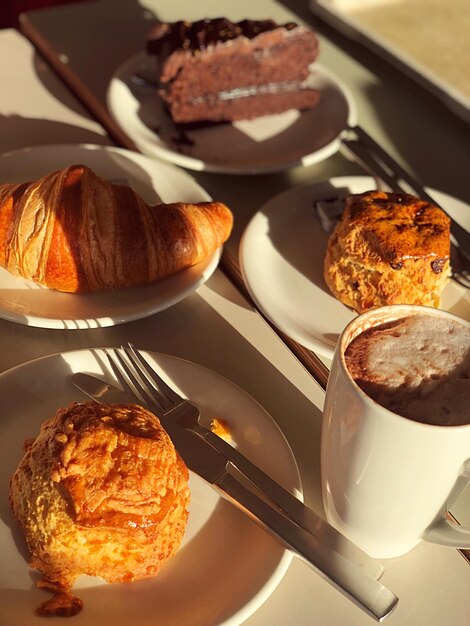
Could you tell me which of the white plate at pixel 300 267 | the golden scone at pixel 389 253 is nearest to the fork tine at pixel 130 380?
the white plate at pixel 300 267

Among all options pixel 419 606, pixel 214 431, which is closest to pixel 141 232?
pixel 214 431

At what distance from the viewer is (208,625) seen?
588 mm

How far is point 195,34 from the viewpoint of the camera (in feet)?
4.35

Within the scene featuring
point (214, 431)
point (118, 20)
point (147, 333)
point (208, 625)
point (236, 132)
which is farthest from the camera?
point (118, 20)

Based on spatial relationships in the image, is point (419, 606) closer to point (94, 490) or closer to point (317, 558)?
point (317, 558)

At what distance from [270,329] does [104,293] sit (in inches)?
Result: 8.3

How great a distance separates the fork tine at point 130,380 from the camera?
2.50 feet

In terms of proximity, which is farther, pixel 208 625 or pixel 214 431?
pixel 214 431

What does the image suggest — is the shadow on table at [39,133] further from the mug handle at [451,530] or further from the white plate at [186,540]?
the mug handle at [451,530]

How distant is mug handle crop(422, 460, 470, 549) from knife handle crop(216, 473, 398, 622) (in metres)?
0.09

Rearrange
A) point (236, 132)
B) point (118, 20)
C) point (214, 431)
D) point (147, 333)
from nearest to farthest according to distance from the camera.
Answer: point (214, 431) → point (147, 333) → point (236, 132) → point (118, 20)

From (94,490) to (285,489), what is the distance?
176 mm

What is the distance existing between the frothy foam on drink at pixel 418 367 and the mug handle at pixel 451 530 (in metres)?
0.06

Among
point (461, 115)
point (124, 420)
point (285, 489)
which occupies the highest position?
point (124, 420)
